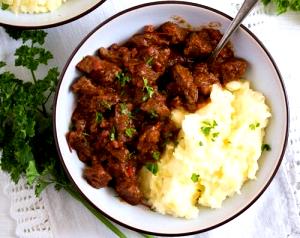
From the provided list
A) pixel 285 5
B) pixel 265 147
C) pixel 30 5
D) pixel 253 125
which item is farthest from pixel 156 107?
pixel 285 5

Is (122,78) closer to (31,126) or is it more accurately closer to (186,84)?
(186,84)

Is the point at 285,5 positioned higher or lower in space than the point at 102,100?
higher

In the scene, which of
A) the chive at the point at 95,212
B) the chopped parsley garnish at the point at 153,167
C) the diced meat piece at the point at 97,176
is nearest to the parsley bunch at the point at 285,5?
the chopped parsley garnish at the point at 153,167

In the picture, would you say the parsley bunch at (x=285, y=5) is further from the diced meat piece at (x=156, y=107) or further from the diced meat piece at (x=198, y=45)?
the diced meat piece at (x=156, y=107)

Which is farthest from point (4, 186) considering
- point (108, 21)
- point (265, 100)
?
point (265, 100)

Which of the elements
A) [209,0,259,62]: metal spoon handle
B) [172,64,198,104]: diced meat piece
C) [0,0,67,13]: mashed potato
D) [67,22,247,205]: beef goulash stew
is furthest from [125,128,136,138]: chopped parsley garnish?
[0,0,67,13]: mashed potato

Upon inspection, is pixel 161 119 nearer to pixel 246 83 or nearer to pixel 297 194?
pixel 246 83
